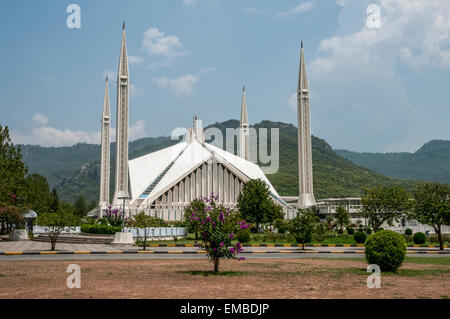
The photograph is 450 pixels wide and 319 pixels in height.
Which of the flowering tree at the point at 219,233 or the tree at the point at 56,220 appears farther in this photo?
the tree at the point at 56,220

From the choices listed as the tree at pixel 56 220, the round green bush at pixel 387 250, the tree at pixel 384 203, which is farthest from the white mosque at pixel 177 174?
the round green bush at pixel 387 250

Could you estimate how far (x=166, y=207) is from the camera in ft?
145

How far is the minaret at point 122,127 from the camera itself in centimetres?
4394

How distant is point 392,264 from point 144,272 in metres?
6.35

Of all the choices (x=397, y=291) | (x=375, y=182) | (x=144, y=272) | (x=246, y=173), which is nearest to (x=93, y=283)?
(x=144, y=272)

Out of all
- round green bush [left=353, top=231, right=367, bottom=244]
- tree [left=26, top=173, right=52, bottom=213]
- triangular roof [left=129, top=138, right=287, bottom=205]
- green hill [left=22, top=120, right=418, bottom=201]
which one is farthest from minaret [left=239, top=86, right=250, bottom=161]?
round green bush [left=353, top=231, right=367, bottom=244]

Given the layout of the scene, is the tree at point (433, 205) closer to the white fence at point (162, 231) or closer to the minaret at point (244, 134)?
the white fence at point (162, 231)

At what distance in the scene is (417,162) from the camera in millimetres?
176875

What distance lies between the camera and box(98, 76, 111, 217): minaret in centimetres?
4956

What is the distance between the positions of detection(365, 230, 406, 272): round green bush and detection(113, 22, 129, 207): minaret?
3436 centimetres

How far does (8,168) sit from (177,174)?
22.4m

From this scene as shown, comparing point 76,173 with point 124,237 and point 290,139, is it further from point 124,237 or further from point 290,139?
point 124,237

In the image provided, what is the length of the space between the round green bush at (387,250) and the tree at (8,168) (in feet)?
66.6

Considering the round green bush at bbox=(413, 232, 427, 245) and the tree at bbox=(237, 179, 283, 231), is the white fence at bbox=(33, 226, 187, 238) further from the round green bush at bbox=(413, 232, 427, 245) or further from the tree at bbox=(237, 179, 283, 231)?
the round green bush at bbox=(413, 232, 427, 245)
